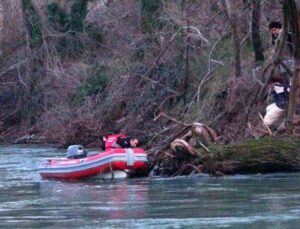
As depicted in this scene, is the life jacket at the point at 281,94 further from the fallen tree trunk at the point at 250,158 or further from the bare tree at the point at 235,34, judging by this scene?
the bare tree at the point at 235,34

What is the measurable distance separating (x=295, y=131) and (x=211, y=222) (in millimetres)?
9141

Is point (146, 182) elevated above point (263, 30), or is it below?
below

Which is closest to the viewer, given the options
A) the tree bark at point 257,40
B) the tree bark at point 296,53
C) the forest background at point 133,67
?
the tree bark at point 296,53

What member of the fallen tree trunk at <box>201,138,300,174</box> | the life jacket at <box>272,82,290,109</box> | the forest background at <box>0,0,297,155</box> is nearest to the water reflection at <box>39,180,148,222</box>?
the fallen tree trunk at <box>201,138,300,174</box>

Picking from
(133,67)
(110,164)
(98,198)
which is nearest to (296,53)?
(110,164)

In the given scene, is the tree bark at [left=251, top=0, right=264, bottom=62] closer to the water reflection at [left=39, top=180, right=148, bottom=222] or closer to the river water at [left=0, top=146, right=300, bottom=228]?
the river water at [left=0, top=146, right=300, bottom=228]

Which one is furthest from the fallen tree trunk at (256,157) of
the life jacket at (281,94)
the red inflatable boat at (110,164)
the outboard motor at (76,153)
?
the outboard motor at (76,153)

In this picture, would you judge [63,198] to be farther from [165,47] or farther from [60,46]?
[60,46]

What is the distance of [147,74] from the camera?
35438 millimetres

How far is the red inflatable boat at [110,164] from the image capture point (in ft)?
80.0

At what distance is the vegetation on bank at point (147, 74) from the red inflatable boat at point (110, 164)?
1.69ft

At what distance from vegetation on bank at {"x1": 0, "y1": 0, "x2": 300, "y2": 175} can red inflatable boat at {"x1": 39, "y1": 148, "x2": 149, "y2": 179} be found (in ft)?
1.69

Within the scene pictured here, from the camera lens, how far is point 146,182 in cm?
2339

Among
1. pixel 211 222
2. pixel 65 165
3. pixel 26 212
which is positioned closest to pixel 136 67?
pixel 65 165
